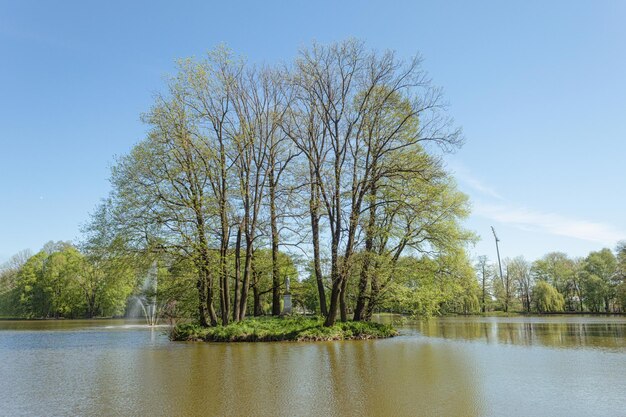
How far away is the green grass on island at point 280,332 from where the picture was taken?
2077cm

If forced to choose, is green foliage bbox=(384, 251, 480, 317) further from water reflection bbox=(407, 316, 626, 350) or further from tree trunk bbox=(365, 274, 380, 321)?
water reflection bbox=(407, 316, 626, 350)

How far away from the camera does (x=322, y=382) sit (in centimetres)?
1026

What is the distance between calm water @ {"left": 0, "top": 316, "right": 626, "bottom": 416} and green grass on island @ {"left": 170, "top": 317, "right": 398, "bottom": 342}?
3400 millimetres

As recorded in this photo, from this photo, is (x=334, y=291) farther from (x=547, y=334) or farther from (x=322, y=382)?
(x=547, y=334)

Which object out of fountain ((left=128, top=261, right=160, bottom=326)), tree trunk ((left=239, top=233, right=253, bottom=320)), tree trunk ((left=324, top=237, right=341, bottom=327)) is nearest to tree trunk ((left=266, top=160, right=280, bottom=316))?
tree trunk ((left=239, top=233, right=253, bottom=320))

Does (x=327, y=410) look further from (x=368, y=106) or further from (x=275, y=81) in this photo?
(x=275, y=81)

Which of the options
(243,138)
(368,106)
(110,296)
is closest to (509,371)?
(368,106)

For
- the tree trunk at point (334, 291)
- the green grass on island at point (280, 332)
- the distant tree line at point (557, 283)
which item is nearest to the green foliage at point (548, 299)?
the distant tree line at point (557, 283)

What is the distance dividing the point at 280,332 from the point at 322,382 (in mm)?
10922

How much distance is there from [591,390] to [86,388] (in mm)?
10913

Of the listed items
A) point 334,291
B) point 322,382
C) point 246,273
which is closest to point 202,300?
point 246,273

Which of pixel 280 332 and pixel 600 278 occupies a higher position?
pixel 600 278

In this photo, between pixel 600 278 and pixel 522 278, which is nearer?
pixel 600 278

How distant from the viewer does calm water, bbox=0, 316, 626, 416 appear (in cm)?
790
